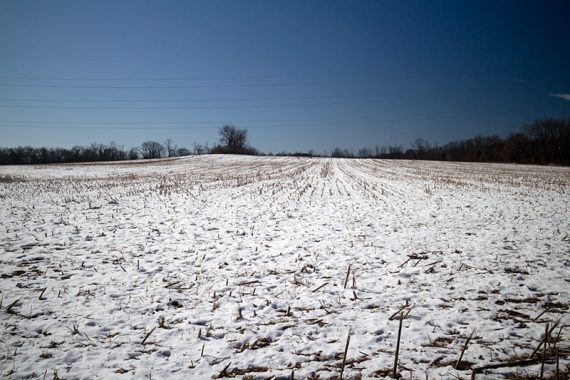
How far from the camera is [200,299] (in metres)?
4.90

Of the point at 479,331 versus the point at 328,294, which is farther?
the point at 328,294

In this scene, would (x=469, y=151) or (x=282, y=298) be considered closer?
(x=282, y=298)

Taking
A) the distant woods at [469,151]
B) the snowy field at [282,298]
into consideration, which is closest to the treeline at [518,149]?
the distant woods at [469,151]

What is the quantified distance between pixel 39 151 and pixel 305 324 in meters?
160

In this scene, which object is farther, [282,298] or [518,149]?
[518,149]

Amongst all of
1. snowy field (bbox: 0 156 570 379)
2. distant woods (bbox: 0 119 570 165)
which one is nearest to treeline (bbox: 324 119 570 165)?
distant woods (bbox: 0 119 570 165)

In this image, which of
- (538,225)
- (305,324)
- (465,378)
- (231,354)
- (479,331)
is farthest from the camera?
(538,225)

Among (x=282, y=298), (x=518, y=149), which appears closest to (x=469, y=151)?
(x=518, y=149)

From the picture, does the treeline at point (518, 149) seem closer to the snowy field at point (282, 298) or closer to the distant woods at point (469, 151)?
the distant woods at point (469, 151)

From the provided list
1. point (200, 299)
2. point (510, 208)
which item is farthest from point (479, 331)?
point (510, 208)

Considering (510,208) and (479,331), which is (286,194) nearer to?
(510,208)

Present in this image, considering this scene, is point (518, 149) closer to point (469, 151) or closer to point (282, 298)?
point (469, 151)

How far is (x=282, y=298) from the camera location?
4.97 m

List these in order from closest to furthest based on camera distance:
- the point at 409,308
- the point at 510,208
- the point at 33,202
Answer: the point at 409,308 < the point at 510,208 < the point at 33,202
